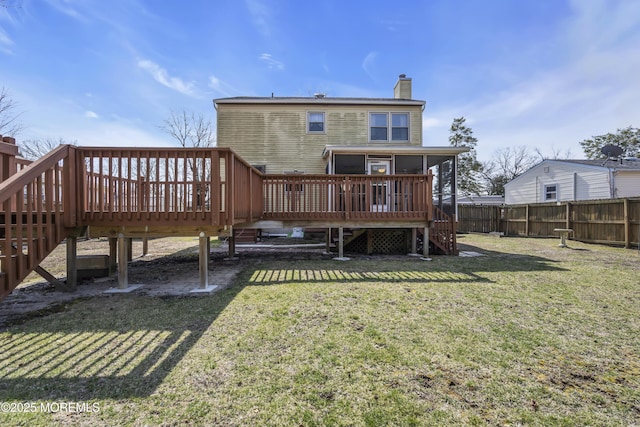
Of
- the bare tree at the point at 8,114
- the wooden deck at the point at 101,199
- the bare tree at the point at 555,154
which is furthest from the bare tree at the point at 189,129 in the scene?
the bare tree at the point at 555,154

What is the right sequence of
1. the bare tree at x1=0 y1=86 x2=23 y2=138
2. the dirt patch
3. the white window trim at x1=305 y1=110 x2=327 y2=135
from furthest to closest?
the bare tree at x1=0 y1=86 x2=23 y2=138
the white window trim at x1=305 y1=110 x2=327 y2=135
the dirt patch

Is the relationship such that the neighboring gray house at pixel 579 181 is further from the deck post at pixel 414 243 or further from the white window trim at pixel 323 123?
the white window trim at pixel 323 123

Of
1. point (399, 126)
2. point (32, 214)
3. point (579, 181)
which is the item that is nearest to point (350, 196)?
point (32, 214)

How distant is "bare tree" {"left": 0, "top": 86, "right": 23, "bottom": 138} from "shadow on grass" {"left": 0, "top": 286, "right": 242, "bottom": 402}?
19.9 metres

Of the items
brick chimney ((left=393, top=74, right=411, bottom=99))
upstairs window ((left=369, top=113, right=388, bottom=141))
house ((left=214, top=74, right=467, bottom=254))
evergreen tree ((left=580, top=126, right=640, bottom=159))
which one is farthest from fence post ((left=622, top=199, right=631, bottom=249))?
evergreen tree ((left=580, top=126, right=640, bottom=159))

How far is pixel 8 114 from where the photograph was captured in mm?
16250

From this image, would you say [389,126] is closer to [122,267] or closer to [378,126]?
[378,126]

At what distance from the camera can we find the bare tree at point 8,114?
15906mm

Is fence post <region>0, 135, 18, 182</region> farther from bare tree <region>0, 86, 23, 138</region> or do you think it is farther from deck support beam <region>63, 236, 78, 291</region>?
bare tree <region>0, 86, 23, 138</region>

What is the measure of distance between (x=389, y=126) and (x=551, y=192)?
470 inches

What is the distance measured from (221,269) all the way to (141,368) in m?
4.31

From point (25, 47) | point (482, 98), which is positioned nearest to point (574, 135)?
point (482, 98)

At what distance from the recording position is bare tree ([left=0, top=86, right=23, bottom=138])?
15906 mm

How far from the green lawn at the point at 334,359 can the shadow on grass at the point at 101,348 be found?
0.05ft
